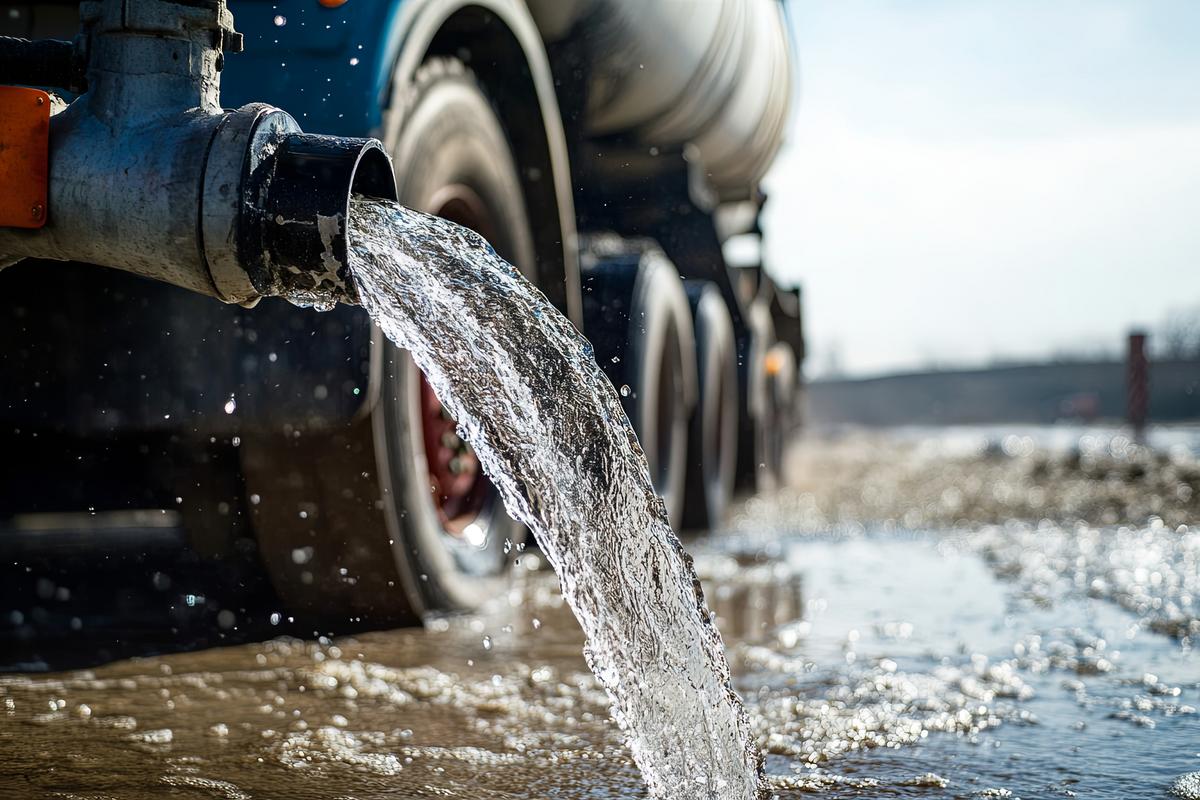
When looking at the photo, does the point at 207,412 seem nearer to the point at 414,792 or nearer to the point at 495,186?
the point at 414,792

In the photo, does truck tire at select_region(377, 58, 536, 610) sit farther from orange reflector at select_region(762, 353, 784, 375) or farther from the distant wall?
the distant wall

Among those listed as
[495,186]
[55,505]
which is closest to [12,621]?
[55,505]

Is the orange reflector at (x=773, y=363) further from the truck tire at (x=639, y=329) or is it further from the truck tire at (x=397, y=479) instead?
the truck tire at (x=397, y=479)

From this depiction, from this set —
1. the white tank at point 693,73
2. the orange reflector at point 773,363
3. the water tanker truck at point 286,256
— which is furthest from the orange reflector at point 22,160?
the orange reflector at point 773,363

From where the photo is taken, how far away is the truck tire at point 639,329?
149 inches

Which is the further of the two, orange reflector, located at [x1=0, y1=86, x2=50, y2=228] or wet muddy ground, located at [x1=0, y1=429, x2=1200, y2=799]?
wet muddy ground, located at [x1=0, y1=429, x2=1200, y2=799]

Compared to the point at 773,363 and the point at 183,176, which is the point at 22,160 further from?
the point at 773,363

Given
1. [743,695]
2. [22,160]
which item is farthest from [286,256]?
[743,695]

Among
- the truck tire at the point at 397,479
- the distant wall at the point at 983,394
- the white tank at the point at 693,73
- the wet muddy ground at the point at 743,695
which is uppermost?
the white tank at the point at 693,73

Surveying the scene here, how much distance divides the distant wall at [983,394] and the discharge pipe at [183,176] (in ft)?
113

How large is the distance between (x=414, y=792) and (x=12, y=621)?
1.53m

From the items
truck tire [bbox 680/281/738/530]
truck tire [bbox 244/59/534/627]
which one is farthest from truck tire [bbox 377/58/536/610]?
truck tire [bbox 680/281/738/530]

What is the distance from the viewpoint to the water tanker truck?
1.54m

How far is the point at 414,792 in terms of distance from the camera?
160cm
